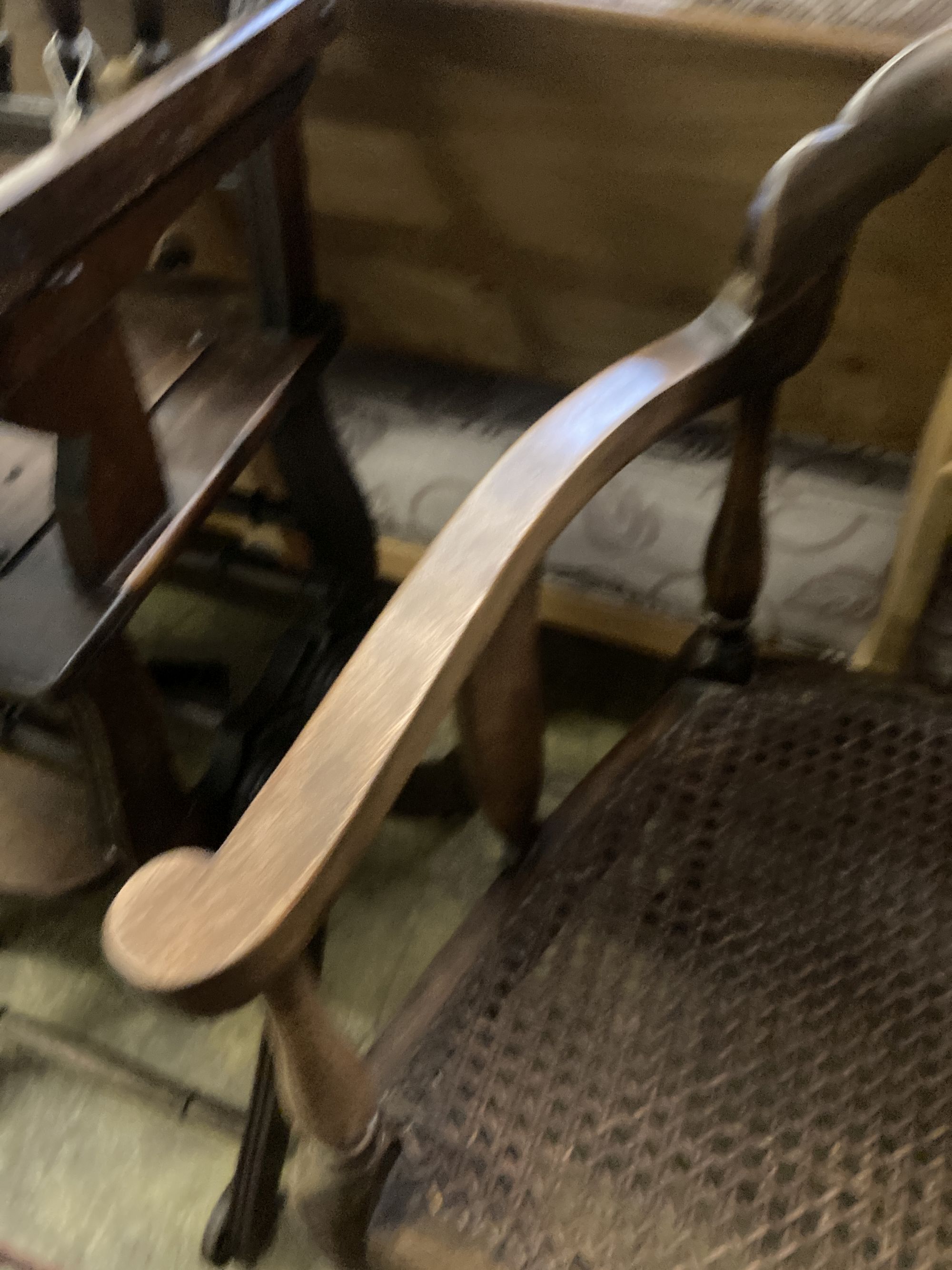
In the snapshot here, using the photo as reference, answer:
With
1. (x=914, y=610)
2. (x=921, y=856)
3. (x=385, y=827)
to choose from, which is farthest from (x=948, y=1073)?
(x=385, y=827)

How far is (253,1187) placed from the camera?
833 millimetres

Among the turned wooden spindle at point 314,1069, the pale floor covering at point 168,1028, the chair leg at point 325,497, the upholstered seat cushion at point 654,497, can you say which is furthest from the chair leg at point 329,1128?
the upholstered seat cushion at point 654,497

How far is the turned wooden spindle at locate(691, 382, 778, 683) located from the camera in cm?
59

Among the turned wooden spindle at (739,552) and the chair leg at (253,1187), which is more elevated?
the turned wooden spindle at (739,552)

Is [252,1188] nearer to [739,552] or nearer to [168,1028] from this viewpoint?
[168,1028]

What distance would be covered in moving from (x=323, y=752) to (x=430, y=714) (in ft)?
0.14

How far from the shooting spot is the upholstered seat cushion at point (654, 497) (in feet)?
3.05

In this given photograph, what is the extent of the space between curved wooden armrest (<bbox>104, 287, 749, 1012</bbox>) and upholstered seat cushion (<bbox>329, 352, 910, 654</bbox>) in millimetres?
508

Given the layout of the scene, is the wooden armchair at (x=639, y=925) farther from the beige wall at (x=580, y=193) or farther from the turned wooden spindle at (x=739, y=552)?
the beige wall at (x=580, y=193)

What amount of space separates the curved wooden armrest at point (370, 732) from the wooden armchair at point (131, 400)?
0.23m

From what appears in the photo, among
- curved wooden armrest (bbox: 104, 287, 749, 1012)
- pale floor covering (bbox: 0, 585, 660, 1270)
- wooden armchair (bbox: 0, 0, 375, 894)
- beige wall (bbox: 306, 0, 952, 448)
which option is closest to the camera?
curved wooden armrest (bbox: 104, 287, 749, 1012)

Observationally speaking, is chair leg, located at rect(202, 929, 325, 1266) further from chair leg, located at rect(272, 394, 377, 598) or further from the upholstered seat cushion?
the upholstered seat cushion

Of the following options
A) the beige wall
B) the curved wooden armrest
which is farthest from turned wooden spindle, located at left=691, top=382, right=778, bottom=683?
the beige wall

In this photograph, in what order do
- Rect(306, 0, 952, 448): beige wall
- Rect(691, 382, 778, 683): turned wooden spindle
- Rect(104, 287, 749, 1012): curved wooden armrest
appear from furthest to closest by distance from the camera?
Rect(306, 0, 952, 448): beige wall → Rect(691, 382, 778, 683): turned wooden spindle → Rect(104, 287, 749, 1012): curved wooden armrest
